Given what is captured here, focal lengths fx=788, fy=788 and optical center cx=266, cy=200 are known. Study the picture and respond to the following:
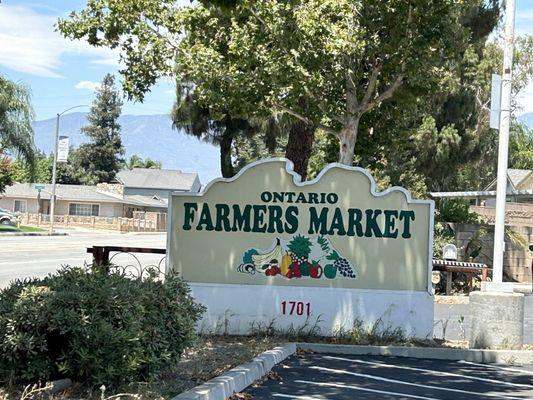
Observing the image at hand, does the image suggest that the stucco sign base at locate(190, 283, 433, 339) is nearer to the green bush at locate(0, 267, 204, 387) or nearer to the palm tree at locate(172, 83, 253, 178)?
the green bush at locate(0, 267, 204, 387)

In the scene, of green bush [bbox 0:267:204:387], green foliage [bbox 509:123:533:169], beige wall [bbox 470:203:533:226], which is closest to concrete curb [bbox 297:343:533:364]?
green bush [bbox 0:267:204:387]

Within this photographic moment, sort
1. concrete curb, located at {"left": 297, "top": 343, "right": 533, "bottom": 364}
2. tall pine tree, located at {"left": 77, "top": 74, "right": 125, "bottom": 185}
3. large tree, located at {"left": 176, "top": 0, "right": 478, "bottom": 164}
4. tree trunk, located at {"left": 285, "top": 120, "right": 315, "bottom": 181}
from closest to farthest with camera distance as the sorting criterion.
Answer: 1. concrete curb, located at {"left": 297, "top": 343, "right": 533, "bottom": 364}
2. large tree, located at {"left": 176, "top": 0, "right": 478, "bottom": 164}
3. tree trunk, located at {"left": 285, "top": 120, "right": 315, "bottom": 181}
4. tall pine tree, located at {"left": 77, "top": 74, "right": 125, "bottom": 185}

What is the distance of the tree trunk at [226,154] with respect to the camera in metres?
28.2

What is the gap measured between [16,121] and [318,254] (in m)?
41.3

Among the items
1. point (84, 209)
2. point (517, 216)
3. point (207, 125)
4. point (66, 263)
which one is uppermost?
point (207, 125)

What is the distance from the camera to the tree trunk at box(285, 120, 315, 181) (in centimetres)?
1603

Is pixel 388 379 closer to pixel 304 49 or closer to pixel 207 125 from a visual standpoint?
pixel 304 49

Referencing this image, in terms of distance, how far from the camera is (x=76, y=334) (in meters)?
6.05

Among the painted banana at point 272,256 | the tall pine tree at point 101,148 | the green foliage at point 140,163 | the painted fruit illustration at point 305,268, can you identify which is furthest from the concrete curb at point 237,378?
the green foliage at point 140,163

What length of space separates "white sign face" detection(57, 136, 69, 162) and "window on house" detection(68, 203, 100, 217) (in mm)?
24016

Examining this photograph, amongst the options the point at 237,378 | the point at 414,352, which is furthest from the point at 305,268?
the point at 237,378

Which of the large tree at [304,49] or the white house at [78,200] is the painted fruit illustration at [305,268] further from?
the white house at [78,200]

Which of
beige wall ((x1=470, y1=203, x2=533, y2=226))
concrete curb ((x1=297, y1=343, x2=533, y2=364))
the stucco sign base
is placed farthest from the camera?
beige wall ((x1=470, y1=203, x2=533, y2=226))

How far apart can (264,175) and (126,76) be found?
7.23 meters
